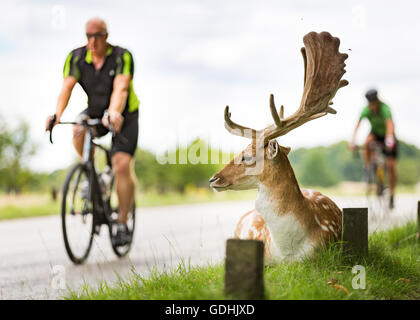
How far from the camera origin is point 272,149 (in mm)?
3133

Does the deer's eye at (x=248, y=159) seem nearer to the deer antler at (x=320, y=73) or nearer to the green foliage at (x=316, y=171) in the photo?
the deer antler at (x=320, y=73)

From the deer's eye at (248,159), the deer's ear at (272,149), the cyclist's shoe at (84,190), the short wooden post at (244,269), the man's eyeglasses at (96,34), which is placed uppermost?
the man's eyeglasses at (96,34)

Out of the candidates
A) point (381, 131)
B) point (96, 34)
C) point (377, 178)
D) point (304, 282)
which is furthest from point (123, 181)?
point (377, 178)

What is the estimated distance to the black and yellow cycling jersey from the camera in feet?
15.6

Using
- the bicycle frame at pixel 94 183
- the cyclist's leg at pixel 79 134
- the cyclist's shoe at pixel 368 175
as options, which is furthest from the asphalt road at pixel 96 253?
the cyclist's shoe at pixel 368 175

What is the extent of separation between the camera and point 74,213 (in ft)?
15.9

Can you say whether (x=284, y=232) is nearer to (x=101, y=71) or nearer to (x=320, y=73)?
(x=320, y=73)

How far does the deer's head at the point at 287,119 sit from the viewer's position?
3146 millimetres

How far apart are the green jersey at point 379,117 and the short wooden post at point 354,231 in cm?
533

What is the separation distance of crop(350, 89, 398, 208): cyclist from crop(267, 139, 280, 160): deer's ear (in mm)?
5505

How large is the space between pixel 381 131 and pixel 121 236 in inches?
212
